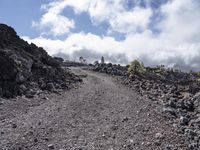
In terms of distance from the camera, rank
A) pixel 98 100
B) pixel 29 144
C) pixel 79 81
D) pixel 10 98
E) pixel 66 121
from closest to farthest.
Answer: pixel 29 144 < pixel 66 121 < pixel 10 98 < pixel 98 100 < pixel 79 81

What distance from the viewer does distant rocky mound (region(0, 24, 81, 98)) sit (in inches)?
1207

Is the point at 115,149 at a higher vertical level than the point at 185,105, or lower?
lower

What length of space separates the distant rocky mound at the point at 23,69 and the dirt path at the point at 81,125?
8.69ft

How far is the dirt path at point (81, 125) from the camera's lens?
58.6 feet

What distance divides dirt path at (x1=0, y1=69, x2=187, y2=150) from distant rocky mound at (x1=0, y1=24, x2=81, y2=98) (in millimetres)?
2647

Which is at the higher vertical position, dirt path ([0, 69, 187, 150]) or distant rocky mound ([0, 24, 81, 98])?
distant rocky mound ([0, 24, 81, 98])

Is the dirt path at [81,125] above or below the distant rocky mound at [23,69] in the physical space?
below

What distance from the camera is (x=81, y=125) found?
854 inches

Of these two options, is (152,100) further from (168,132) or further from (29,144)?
(29,144)

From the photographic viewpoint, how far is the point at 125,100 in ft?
108

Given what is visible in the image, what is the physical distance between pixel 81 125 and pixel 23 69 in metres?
15.0

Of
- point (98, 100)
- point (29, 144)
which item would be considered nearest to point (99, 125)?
point (29, 144)

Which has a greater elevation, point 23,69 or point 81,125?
point 23,69

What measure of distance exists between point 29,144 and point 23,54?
72.0ft
